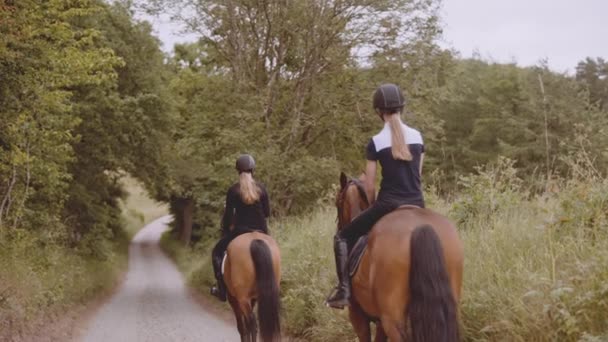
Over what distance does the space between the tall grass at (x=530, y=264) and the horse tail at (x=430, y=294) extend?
0.88 m

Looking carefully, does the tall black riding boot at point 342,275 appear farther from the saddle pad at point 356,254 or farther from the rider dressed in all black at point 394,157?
the rider dressed in all black at point 394,157

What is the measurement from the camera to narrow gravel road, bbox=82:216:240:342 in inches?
526

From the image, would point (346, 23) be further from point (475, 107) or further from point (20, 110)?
point (475, 107)

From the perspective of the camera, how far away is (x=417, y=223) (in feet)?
16.7

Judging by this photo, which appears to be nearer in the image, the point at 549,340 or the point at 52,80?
the point at 549,340

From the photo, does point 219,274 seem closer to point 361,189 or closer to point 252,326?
point 252,326

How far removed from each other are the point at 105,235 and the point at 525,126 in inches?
992

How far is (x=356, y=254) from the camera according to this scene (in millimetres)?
6016

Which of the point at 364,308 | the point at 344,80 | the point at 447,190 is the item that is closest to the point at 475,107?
the point at 344,80

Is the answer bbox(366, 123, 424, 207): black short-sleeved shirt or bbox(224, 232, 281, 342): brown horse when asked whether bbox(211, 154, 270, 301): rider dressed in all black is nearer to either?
bbox(224, 232, 281, 342): brown horse

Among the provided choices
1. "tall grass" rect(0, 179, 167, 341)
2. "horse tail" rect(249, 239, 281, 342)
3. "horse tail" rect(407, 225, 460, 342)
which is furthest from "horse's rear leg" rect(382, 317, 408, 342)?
"tall grass" rect(0, 179, 167, 341)

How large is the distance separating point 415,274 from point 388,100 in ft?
5.53

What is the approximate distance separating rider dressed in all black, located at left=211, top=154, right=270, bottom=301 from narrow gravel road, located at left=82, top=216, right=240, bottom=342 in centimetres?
381

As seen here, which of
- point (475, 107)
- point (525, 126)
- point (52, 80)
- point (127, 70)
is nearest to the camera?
point (52, 80)
